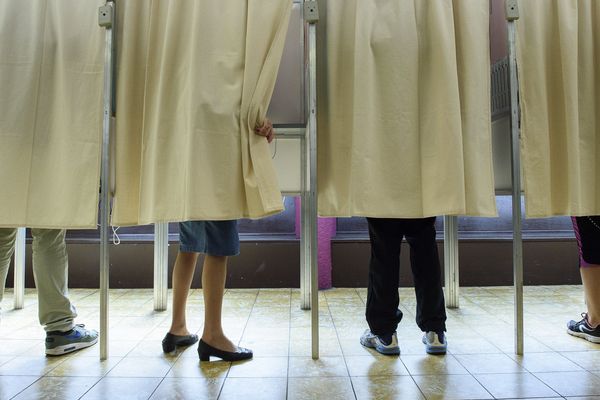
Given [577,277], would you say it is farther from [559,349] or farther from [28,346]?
[28,346]

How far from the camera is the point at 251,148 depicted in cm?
146

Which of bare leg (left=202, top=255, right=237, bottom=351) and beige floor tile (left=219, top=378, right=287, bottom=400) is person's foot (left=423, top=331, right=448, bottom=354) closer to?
beige floor tile (left=219, top=378, right=287, bottom=400)

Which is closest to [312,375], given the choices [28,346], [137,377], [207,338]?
[207,338]

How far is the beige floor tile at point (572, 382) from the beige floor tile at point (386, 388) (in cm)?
43

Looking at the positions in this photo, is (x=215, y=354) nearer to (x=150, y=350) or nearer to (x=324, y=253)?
(x=150, y=350)

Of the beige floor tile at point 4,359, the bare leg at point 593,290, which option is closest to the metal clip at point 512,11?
the bare leg at point 593,290

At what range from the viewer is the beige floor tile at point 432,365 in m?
1.43

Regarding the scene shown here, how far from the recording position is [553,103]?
64.4 inches

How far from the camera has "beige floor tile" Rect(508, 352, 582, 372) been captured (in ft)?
4.75

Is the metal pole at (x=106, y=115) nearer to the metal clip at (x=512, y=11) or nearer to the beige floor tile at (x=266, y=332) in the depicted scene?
the beige floor tile at (x=266, y=332)

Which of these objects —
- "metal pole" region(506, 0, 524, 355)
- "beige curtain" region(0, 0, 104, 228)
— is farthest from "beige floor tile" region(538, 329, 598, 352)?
"beige curtain" region(0, 0, 104, 228)

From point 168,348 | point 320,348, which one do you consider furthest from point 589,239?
point 168,348

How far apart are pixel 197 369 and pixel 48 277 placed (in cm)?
74

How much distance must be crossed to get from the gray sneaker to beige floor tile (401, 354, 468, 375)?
1.28 metres
